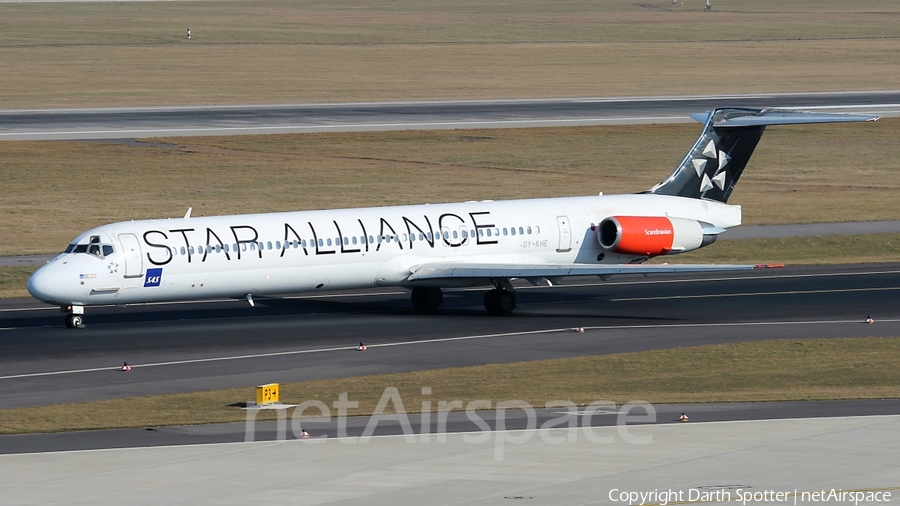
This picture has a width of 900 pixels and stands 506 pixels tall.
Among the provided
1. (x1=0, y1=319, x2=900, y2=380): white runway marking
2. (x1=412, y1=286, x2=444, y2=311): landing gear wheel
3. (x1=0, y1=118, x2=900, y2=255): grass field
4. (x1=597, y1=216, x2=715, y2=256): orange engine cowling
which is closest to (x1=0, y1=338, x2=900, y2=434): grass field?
(x1=0, y1=319, x2=900, y2=380): white runway marking

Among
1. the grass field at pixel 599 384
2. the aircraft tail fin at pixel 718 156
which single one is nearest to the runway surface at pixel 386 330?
the grass field at pixel 599 384

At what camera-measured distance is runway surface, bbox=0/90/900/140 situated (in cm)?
8125

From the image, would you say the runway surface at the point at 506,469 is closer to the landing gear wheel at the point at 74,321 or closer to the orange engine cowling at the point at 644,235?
the landing gear wheel at the point at 74,321

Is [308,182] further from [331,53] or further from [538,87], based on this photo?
[331,53]

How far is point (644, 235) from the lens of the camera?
4328cm

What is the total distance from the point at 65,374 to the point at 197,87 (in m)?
75.1

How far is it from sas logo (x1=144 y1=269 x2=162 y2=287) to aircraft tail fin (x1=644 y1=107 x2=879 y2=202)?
56.1 feet

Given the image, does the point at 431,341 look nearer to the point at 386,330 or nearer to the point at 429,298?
the point at 386,330

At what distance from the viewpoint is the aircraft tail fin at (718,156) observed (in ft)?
152

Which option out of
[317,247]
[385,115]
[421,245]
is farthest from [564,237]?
[385,115]

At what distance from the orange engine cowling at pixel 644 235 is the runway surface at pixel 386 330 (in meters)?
1.72

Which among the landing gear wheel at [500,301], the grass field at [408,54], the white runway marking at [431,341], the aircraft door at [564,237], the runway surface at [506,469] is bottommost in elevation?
the runway surface at [506,469]

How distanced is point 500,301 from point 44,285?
13.0 metres

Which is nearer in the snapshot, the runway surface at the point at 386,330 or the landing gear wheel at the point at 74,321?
the runway surface at the point at 386,330
